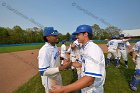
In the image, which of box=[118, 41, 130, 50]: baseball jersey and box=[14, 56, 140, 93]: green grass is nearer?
box=[14, 56, 140, 93]: green grass

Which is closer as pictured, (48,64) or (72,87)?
(72,87)

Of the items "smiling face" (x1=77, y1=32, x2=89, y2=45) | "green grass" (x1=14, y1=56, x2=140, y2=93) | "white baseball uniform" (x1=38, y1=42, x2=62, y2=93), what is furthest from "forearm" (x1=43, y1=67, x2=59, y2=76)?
"green grass" (x1=14, y1=56, x2=140, y2=93)

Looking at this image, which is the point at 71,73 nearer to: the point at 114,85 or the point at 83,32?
the point at 114,85

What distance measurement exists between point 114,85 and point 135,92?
1122 mm

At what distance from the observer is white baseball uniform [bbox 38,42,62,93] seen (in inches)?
179

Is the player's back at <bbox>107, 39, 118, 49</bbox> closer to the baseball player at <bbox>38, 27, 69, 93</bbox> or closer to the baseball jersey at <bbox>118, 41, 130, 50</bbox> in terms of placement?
the baseball jersey at <bbox>118, 41, 130, 50</bbox>

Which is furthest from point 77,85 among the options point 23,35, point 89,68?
point 23,35

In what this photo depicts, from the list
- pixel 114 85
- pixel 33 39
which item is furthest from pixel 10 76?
pixel 33 39

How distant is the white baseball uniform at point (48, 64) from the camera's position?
4534 millimetres

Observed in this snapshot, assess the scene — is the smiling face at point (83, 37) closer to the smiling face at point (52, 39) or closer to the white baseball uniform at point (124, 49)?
the smiling face at point (52, 39)

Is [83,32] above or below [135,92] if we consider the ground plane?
above

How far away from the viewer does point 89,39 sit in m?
3.22

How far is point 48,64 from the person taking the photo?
15.4ft

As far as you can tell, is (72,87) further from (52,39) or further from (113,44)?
(113,44)
